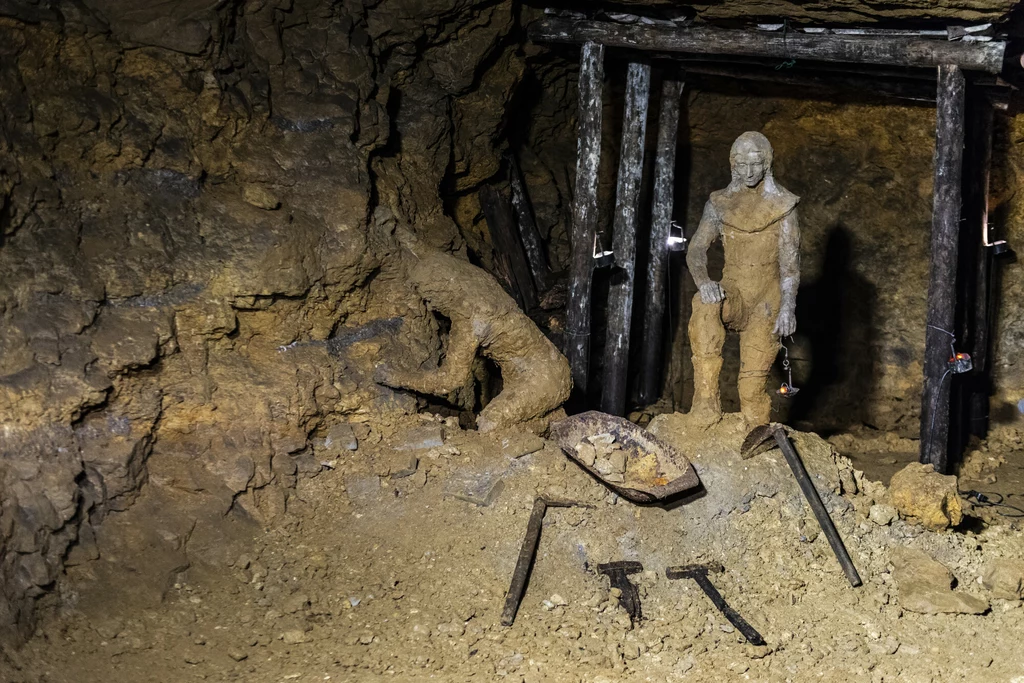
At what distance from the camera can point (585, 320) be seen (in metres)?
7.74

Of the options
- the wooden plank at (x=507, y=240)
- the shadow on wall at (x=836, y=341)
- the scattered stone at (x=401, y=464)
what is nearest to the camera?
the scattered stone at (x=401, y=464)

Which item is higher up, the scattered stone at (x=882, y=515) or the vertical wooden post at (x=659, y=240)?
the vertical wooden post at (x=659, y=240)

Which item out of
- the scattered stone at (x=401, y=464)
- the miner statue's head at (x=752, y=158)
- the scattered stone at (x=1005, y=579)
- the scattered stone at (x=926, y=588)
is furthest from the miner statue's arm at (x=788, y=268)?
the scattered stone at (x=401, y=464)

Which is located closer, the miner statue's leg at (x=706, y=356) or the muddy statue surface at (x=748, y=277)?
the muddy statue surface at (x=748, y=277)

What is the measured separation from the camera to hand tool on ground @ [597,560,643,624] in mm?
5496

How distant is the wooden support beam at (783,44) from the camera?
661 cm

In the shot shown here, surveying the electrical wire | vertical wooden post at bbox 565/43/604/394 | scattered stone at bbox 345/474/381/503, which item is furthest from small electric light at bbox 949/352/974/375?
scattered stone at bbox 345/474/381/503

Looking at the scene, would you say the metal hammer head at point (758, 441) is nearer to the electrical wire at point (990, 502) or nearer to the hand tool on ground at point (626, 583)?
the hand tool on ground at point (626, 583)

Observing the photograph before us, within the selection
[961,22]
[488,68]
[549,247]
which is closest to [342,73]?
[488,68]

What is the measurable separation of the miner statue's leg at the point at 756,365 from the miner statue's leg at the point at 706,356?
202 mm

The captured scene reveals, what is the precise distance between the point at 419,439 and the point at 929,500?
3080mm

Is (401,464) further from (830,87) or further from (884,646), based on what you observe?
(830,87)

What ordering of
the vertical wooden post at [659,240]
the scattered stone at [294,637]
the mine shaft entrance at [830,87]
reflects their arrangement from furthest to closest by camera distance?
the vertical wooden post at [659,240] → the mine shaft entrance at [830,87] → the scattered stone at [294,637]

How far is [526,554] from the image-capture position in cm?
559
